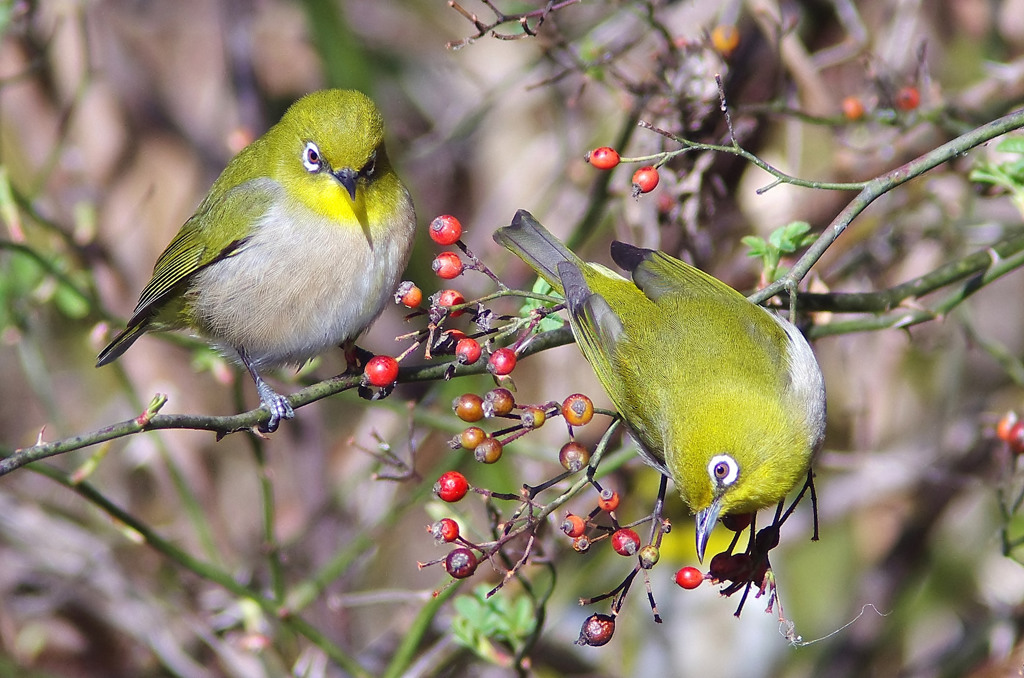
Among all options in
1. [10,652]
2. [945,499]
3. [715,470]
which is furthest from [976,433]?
[10,652]

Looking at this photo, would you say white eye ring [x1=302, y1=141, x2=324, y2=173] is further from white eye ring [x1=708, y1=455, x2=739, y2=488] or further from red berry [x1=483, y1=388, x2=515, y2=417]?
white eye ring [x1=708, y1=455, x2=739, y2=488]

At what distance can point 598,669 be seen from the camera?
5.02 m

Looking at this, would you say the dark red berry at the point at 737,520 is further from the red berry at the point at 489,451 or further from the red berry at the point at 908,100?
the red berry at the point at 908,100

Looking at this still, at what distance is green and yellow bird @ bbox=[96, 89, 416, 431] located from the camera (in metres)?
3.57

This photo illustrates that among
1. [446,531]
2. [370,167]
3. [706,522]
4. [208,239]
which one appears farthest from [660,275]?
[208,239]

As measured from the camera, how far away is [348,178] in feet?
11.5

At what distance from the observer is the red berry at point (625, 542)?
8.19 feet

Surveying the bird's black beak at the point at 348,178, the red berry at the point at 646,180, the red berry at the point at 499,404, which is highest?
the red berry at the point at 646,180

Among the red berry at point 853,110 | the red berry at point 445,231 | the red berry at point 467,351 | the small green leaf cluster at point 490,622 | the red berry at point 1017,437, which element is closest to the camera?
the red berry at point 467,351

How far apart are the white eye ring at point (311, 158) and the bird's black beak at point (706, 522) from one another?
1.86 m

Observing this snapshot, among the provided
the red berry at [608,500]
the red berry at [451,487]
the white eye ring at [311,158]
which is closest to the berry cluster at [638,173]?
the red berry at [608,500]

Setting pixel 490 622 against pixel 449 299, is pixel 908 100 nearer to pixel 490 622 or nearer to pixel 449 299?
pixel 449 299

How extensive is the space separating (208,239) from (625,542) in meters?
2.30

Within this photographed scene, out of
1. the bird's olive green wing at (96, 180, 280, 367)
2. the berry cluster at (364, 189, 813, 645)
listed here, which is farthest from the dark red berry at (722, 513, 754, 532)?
the bird's olive green wing at (96, 180, 280, 367)
